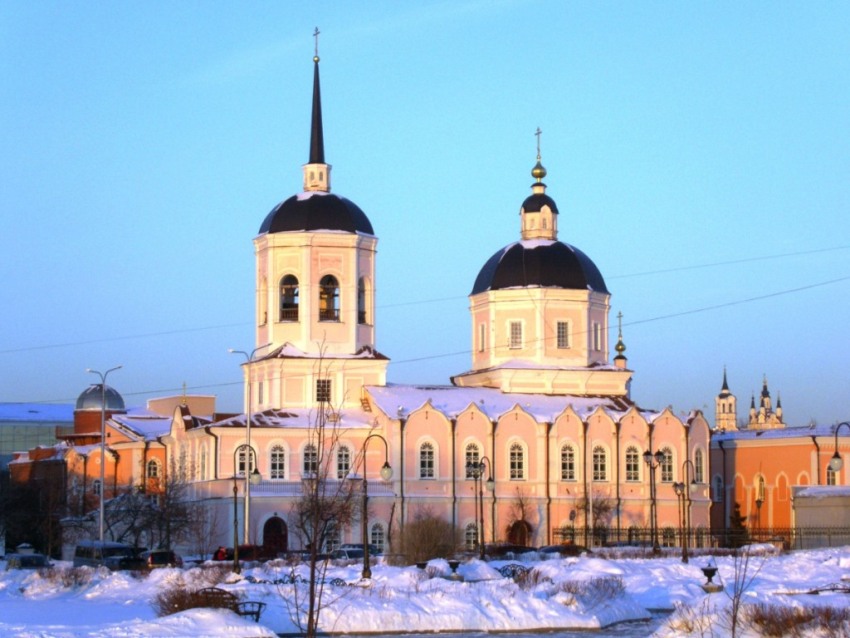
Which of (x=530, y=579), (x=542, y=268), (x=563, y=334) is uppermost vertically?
(x=542, y=268)

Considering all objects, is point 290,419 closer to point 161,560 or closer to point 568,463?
point 568,463

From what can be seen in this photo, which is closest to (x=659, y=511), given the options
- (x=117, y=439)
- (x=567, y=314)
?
(x=567, y=314)

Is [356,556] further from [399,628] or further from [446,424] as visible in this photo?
[399,628]

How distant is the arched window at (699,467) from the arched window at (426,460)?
1334 cm

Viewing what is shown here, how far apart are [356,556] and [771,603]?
30.2 metres

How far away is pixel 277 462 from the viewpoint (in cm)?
7069

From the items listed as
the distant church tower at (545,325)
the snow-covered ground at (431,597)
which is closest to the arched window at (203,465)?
the distant church tower at (545,325)

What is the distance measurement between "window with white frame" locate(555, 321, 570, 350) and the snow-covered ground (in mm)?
28304

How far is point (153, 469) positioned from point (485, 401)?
60.8 feet

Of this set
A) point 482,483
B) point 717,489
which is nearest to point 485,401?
point 482,483

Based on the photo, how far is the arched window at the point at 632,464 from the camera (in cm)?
7625

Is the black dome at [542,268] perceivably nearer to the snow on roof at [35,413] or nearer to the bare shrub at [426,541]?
the bare shrub at [426,541]

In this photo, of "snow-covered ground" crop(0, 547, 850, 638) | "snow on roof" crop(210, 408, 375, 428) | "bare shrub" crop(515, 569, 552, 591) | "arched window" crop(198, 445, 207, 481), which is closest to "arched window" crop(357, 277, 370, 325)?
"snow on roof" crop(210, 408, 375, 428)

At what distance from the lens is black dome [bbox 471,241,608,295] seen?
257 ft
